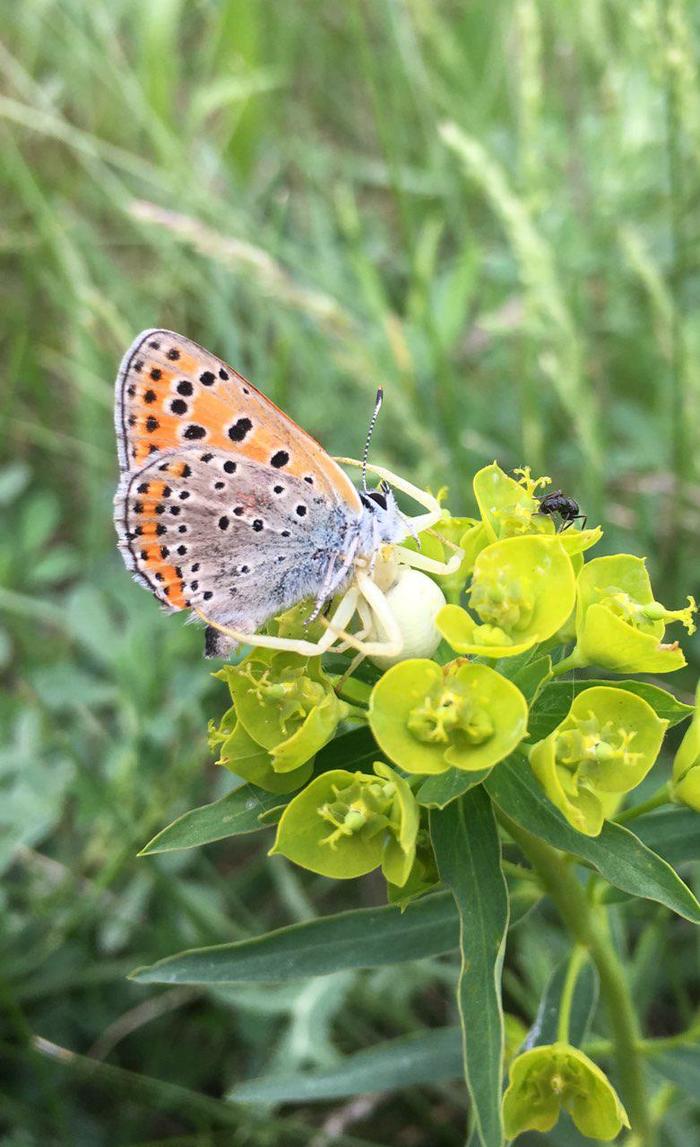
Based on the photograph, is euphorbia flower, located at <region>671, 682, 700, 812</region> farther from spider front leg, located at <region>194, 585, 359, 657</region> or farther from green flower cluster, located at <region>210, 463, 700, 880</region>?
spider front leg, located at <region>194, 585, 359, 657</region>

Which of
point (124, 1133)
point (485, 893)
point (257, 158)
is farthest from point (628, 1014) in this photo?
point (257, 158)

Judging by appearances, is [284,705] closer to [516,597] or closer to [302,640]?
[302,640]

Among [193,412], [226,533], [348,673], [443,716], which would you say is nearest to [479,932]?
[443,716]

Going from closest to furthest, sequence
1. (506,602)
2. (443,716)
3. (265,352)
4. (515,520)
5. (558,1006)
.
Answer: (443,716)
(506,602)
(515,520)
(558,1006)
(265,352)

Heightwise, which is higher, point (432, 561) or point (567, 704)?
point (432, 561)

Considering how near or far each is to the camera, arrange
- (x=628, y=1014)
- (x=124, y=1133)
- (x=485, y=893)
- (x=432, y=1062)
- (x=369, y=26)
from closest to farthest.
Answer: (x=485, y=893)
(x=628, y=1014)
(x=432, y=1062)
(x=124, y=1133)
(x=369, y=26)

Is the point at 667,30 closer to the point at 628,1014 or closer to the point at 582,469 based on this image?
the point at 582,469

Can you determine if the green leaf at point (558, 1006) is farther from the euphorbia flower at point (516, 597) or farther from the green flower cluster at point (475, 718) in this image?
the euphorbia flower at point (516, 597)

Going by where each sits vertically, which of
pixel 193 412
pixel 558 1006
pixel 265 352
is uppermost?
pixel 193 412
